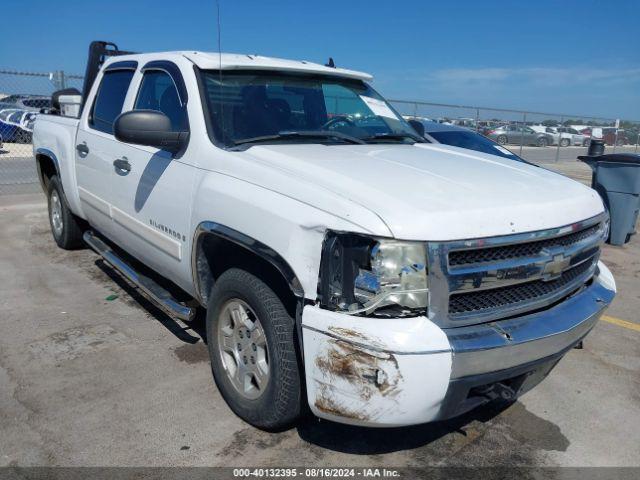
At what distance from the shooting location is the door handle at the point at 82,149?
16.1 feet

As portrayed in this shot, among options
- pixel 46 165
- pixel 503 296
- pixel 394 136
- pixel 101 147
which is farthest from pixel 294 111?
pixel 46 165

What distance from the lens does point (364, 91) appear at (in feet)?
14.7

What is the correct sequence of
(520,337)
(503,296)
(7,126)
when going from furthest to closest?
(7,126) < (503,296) < (520,337)

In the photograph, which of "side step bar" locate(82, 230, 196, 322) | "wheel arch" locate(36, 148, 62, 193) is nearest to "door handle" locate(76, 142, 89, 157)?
"wheel arch" locate(36, 148, 62, 193)

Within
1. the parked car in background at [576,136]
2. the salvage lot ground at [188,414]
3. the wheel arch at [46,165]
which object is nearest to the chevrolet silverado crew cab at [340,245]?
the salvage lot ground at [188,414]

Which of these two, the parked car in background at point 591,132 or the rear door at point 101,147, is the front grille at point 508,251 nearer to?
the rear door at point 101,147

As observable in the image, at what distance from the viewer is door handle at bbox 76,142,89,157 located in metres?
4.90

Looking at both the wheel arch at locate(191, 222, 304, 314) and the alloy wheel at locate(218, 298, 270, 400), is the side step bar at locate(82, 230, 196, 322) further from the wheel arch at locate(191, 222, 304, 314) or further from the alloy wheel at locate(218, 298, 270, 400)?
the alloy wheel at locate(218, 298, 270, 400)

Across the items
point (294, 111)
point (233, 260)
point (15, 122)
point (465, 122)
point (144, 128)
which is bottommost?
point (233, 260)

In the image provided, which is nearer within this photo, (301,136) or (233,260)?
(233,260)

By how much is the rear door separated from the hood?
1.87 meters

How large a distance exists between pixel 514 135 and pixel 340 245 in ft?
77.0

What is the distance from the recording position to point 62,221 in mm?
6227

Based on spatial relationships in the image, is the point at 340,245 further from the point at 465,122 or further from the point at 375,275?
the point at 465,122
